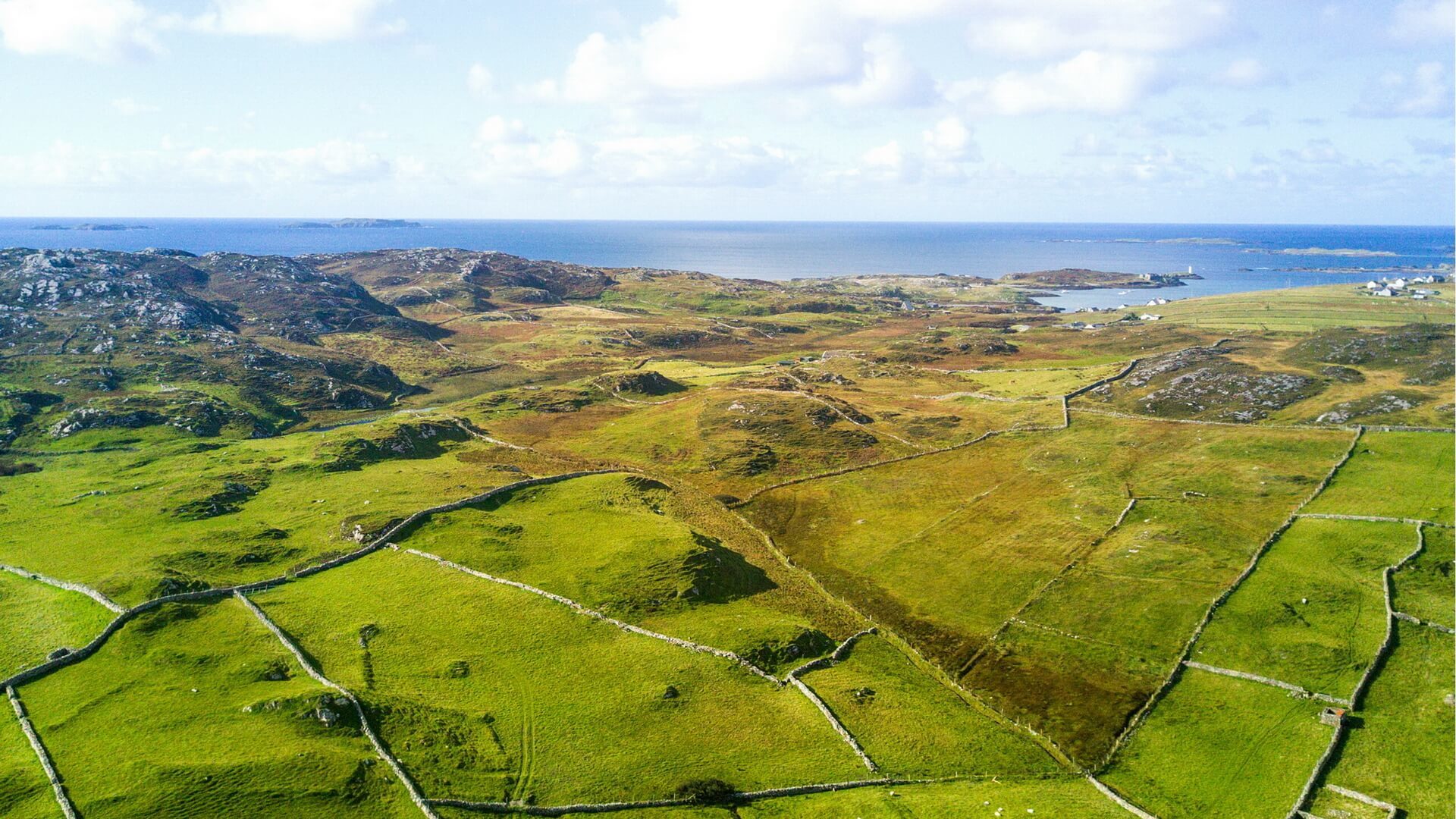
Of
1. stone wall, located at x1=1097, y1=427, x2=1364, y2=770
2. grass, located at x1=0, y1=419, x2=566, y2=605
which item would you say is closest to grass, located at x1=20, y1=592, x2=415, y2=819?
grass, located at x1=0, y1=419, x2=566, y2=605

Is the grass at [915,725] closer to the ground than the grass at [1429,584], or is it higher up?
closer to the ground

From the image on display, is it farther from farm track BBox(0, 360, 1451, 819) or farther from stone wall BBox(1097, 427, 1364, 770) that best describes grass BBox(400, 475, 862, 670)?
stone wall BBox(1097, 427, 1364, 770)

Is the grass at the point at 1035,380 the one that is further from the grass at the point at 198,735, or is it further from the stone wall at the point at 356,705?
the grass at the point at 198,735

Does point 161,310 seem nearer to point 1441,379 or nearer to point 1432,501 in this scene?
point 1432,501

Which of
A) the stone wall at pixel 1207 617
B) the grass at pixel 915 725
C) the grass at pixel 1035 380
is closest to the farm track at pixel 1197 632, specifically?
the stone wall at pixel 1207 617

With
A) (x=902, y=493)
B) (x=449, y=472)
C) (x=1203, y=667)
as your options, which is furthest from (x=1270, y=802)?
(x=449, y=472)

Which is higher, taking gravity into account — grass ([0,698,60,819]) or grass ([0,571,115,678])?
grass ([0,571,115,678])

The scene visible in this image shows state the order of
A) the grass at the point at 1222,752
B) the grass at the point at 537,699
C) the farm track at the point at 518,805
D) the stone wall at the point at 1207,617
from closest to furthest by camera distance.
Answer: the farm track at the point at 518,805, the grass at the point at 537,699, the grass at the point at 1222,752, the stone wall at the point at 1207,617
